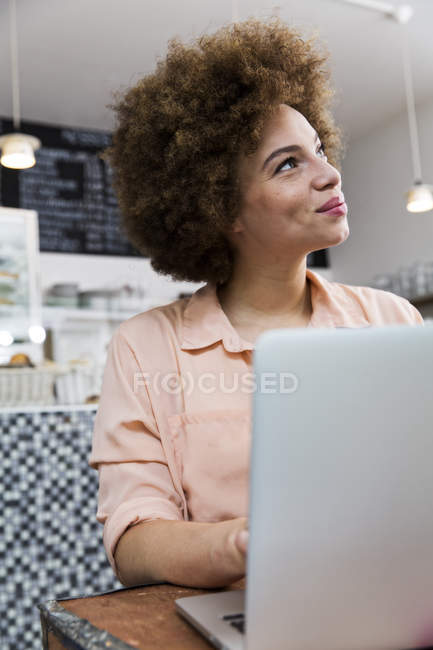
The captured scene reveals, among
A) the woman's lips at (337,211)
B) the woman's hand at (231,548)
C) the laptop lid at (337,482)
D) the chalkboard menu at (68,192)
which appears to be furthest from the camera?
the chalkboard menu at (68,192)

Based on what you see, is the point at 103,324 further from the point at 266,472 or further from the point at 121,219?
the point at 266,472

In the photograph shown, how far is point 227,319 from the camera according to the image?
1.05m

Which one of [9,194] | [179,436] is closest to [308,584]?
[179,436]

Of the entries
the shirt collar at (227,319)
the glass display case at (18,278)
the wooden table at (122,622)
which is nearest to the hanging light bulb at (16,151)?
the glass display case at (18,278)

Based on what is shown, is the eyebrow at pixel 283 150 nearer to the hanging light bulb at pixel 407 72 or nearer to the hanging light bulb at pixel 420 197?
the hanging light bulb at pixel 407 72

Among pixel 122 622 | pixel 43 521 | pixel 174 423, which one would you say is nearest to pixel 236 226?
pixel 174 423

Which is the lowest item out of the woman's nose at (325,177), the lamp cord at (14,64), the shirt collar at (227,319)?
the shirt collar at (227,319)

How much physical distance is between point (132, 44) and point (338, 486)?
3347mm

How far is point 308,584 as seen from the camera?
17.6 inches

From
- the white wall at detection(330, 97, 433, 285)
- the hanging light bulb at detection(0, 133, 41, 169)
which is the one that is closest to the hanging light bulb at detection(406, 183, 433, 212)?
the white wall at detection(330, 97, 433, 285)

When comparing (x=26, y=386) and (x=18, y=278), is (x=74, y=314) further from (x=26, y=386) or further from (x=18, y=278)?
(x=26, y=386)

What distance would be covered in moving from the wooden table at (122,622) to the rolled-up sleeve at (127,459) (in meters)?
0.14

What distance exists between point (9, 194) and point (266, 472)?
13.0ft

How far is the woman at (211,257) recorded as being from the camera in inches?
35.4
